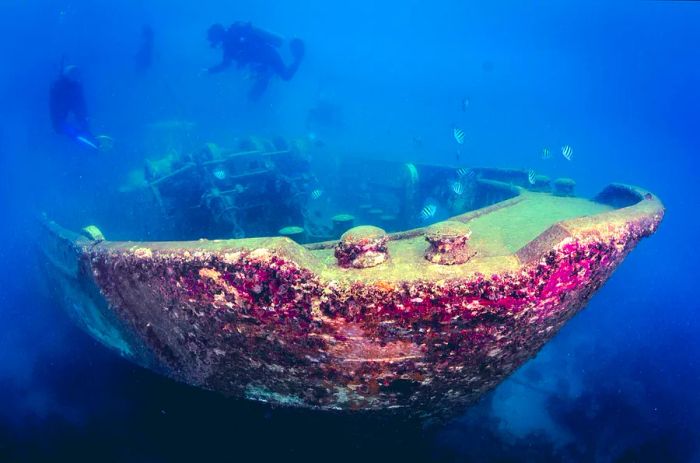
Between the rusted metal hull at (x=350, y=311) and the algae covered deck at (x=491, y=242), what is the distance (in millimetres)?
21

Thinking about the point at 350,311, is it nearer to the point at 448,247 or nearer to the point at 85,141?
the point at 448,247

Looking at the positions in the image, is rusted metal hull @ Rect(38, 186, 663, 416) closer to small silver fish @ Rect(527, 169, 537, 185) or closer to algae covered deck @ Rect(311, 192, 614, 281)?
algae covered deck @ Rect(311, 192, 614, 281)

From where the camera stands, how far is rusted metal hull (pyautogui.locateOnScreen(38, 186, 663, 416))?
7.69 ft

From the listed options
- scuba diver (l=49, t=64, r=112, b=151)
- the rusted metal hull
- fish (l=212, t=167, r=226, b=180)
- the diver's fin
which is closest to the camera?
the rusted metal hull

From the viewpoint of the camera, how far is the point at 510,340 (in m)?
2.76

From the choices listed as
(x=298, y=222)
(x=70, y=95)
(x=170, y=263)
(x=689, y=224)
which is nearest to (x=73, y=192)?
(x=70, y=95)

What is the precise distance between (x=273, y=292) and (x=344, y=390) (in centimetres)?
114

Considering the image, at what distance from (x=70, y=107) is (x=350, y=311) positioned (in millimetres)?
14831

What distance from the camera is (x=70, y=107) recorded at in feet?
42.2

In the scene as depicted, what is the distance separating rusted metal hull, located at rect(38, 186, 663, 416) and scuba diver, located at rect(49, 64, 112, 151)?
1141cm

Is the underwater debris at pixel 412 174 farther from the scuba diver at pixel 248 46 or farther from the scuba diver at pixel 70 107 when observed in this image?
the scuba diver at pixel 248 46

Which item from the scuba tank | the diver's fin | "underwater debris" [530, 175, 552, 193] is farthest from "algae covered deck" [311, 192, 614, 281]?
the scuba tank

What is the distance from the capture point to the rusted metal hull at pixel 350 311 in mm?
2344

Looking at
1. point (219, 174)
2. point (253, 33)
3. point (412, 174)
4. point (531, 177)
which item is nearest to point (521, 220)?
point (531, 177)
